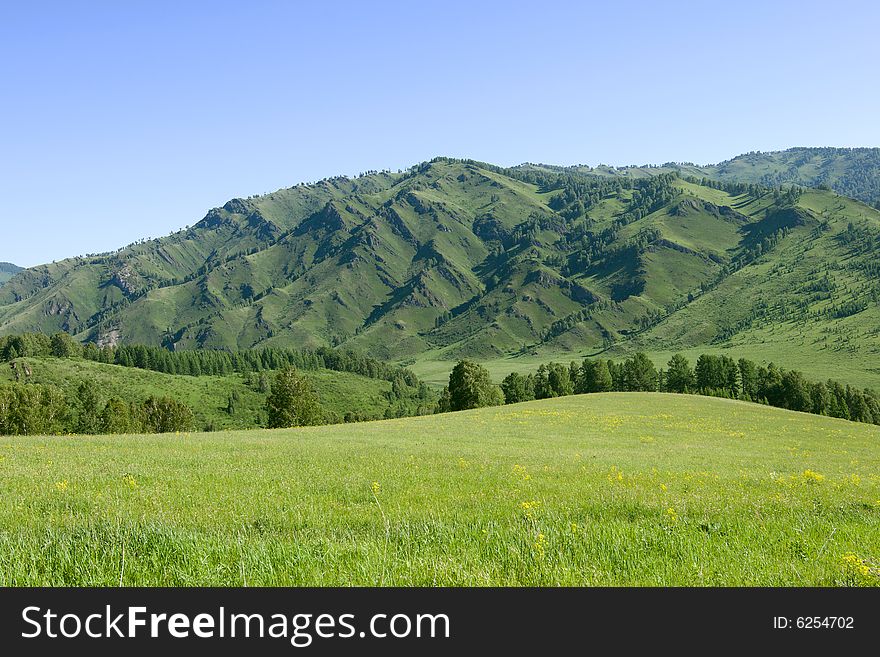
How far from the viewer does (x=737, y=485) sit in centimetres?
1770

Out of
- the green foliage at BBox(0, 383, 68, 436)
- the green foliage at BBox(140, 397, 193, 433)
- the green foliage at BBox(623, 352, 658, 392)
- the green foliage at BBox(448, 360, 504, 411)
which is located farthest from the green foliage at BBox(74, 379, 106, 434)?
the green foliage at BBox(623, 352, 658, 392)

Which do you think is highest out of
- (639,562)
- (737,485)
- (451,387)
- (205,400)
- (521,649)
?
(521,649)

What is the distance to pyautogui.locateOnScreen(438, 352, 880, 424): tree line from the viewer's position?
110m

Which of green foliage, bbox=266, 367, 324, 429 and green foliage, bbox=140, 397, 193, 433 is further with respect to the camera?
green foliage, bbox=140, 397, 193, 433

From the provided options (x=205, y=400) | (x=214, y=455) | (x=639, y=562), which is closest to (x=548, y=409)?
(x=214, y=455)

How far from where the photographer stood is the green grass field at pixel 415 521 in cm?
695

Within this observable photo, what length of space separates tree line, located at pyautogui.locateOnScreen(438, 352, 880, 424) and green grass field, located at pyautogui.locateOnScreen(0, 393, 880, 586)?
81.6m

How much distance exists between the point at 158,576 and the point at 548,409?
6442 centimetres

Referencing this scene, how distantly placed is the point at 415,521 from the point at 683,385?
15339 cm

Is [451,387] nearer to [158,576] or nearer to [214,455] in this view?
[214,455]

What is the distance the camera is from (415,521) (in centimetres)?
1046

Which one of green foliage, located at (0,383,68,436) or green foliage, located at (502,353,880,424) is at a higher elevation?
green foliage, located at (0,383,68,436)

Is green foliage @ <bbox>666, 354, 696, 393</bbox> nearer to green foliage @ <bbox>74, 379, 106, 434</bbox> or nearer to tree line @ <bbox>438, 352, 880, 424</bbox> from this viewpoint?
tree line @ <bbox>438, 352, 880, 424</bbox>

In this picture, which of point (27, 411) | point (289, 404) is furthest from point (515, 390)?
point (27, 411)
